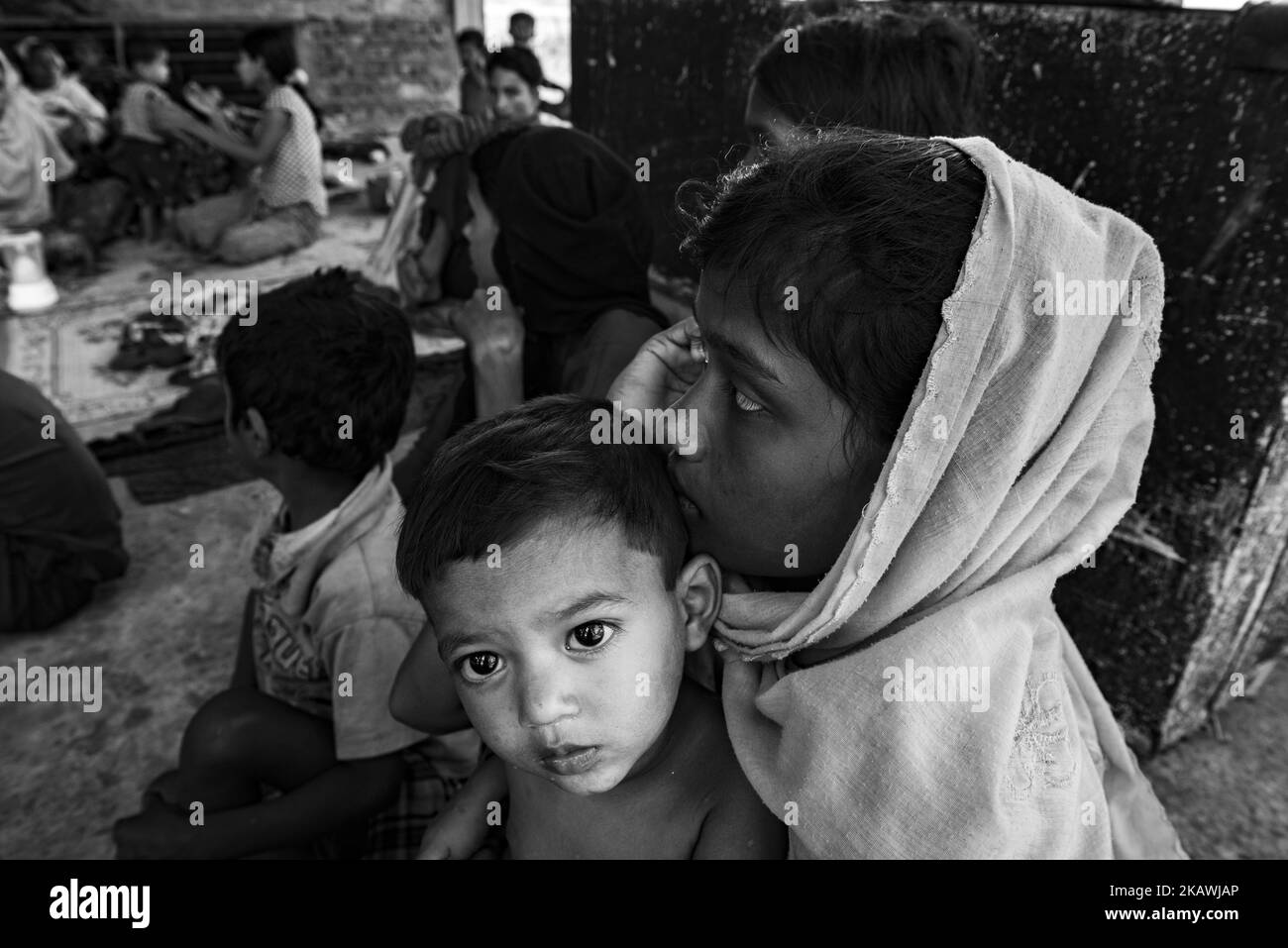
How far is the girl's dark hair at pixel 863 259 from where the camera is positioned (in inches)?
38.0

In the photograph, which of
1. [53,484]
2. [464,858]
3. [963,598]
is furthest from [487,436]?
[53,484]

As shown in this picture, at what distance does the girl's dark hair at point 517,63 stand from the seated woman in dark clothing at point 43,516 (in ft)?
12.6

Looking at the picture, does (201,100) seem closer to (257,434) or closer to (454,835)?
(257,434)

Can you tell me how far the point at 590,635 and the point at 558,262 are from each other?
5.24 ft

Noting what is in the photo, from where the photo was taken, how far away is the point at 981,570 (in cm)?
109

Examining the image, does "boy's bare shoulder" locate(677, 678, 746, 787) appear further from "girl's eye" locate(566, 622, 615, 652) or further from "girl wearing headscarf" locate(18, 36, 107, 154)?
"girl wearing headscarf" locate(18, 36, 107, 154)

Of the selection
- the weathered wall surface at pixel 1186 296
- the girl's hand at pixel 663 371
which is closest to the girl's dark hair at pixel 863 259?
the girl's hand at pixel 663 371

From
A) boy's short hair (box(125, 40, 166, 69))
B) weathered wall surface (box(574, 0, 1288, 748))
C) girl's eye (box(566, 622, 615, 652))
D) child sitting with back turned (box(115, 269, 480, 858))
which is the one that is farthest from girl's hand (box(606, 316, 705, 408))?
boy's short hair (box(125, 40, 166, 69))

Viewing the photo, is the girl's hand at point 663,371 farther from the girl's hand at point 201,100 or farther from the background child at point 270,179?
the girl's hand at point 201,100

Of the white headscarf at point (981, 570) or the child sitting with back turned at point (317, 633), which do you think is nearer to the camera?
the white headscarf at point (981, 570)

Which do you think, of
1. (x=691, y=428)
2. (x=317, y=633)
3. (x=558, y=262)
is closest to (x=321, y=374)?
(x=317, y=633)

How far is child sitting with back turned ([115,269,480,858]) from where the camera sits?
1807mm

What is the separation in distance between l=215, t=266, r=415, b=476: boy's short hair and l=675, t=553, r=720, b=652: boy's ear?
3.37 ft

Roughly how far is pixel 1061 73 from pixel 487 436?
1.67 metres
